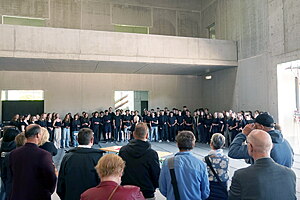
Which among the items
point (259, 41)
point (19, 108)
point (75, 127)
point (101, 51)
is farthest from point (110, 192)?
point (19, 108)

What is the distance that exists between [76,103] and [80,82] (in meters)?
1.32

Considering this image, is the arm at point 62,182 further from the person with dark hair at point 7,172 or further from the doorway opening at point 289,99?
the doorway opening at point 289,99

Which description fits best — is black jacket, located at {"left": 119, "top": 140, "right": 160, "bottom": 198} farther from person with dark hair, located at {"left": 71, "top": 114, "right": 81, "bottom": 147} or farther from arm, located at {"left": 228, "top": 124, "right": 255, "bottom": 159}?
person with dark hair, located at {"left": 71, "top": 114, "right": 81, "bottom": 147}

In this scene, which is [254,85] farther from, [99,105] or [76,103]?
[76,103]

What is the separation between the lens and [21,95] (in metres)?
14.0

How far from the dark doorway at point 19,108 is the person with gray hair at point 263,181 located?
14.3 metres

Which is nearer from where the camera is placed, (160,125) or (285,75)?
(285,75)

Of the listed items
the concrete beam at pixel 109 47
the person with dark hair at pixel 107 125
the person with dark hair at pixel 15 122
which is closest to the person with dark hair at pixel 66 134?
the person with dark hair at pixel 107 125

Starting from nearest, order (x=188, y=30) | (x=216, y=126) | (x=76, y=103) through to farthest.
→ (x=216, y=126)
(x=76, y=103)
(x=188, y=30)

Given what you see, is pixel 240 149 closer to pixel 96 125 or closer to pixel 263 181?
pixel 263 181

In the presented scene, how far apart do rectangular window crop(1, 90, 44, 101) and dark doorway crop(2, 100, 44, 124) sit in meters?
0.24

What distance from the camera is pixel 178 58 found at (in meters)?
12.5

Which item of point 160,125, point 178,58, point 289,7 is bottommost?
point 160,125

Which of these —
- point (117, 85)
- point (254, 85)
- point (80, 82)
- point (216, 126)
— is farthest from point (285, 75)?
point (80, 82)
